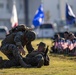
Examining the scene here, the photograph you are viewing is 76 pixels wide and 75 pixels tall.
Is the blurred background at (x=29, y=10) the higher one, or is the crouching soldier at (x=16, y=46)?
the crouching soldier at (x=16, y=46)

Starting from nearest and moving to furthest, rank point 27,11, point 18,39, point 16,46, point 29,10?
point 18,39
point 16,46
point 27,11
point 29,10

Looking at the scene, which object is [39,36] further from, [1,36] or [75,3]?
[75,3]

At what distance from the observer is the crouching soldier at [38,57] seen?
14173 mm

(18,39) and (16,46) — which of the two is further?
(16,46)

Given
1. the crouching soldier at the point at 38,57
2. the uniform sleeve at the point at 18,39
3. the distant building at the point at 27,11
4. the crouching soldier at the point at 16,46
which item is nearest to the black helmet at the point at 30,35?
the crouching soldier at the point at 16,46

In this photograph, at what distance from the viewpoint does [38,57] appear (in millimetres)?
14180

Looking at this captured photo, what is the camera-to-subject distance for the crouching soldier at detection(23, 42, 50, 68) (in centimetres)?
1417

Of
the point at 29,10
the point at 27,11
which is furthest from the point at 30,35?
the point at 29,10

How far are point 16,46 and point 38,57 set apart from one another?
0.75m

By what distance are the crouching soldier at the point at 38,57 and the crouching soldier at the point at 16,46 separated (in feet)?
0.89

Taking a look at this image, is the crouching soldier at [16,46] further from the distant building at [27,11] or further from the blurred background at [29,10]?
the distant building at [27,11]

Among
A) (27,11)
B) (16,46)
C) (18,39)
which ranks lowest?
(27,11)

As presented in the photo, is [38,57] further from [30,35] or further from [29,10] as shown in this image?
[29,10]

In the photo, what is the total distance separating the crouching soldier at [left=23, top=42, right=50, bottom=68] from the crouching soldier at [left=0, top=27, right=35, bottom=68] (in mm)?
271
